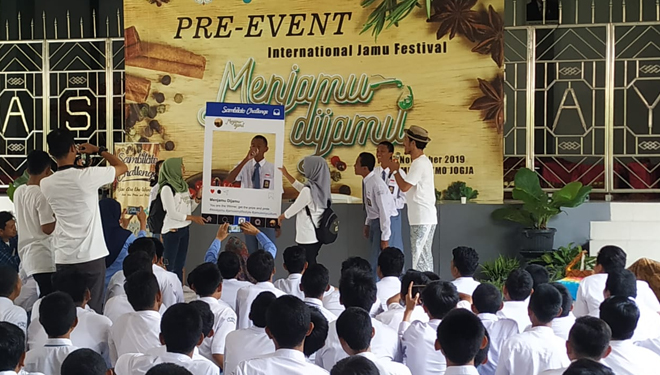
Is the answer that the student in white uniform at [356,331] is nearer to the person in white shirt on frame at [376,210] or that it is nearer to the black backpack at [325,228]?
the black backpack at [325,228]

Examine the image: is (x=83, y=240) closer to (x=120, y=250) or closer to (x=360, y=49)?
(x=120, y=250)

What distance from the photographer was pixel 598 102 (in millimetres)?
10797

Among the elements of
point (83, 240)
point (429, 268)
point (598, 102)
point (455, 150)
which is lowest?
point (429, 268)

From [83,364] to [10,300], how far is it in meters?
1.82

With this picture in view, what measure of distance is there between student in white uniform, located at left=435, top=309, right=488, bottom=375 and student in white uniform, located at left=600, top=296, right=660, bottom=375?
0.73 metres

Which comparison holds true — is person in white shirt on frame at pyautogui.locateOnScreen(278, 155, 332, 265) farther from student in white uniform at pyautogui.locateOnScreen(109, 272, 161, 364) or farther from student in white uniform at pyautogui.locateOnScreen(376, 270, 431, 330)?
student in white uniform at pyautogui.locateOnScreen(109, 272, 161, 364)

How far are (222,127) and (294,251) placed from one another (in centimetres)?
192

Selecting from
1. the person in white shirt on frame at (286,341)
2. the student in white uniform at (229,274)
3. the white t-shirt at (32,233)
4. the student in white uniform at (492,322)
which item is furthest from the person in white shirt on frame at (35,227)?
the student in white uniform at (492,322)

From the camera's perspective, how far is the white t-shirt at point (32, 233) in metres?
5.07

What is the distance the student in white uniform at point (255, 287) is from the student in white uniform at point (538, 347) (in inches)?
54.7

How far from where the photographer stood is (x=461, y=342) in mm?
2867

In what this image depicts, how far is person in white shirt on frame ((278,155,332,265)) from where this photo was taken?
7035 millimetres

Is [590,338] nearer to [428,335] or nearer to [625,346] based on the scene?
[625,346]

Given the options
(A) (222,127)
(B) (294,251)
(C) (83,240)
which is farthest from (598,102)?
(C) (83,240)
